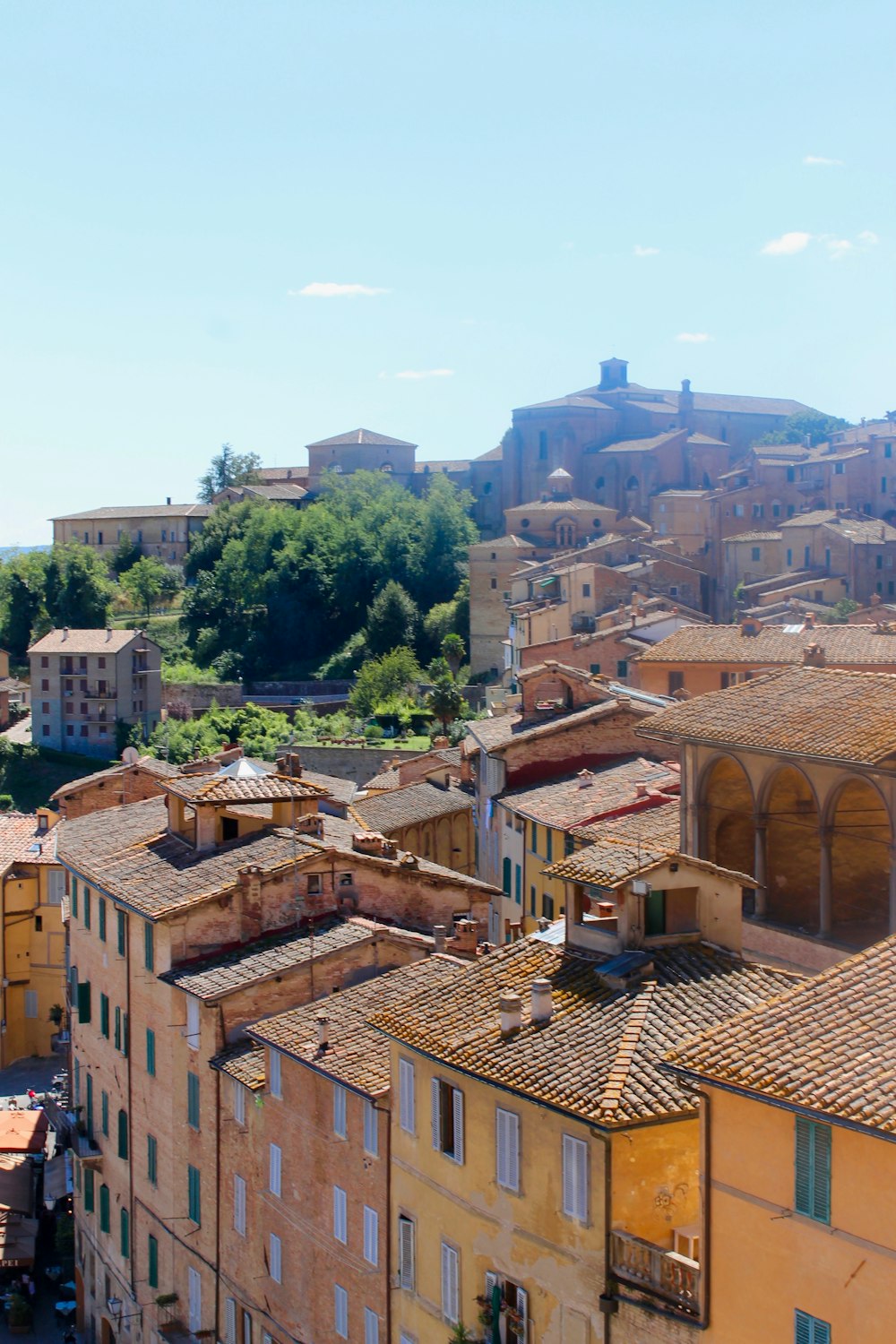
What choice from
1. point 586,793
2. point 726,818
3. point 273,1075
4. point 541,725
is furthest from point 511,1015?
point 541,725

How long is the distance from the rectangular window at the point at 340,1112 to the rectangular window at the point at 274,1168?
5.37 ft

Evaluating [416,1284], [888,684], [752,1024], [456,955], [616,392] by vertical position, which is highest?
[616,392]

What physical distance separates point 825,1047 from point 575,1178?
2.97 metres

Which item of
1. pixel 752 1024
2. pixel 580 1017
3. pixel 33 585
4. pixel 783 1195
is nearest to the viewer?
Answer: pixel 783 1195

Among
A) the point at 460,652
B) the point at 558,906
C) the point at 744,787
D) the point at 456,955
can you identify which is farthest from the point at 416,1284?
the point at 460,652

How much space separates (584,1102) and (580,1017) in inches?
67.0

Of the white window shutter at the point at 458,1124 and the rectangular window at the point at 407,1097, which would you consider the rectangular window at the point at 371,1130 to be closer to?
the rectangular window at the point at 407,1097

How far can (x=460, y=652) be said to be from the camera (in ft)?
265

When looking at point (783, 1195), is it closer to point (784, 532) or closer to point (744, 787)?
point (744, 787)

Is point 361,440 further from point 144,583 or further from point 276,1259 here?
point 276,1259

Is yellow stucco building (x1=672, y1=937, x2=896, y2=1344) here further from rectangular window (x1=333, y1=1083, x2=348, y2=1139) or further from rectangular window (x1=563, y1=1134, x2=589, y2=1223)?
rectangular window (x1=333, y1=1083, x2=348, y2=1139)

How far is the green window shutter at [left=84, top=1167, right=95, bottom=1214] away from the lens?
2693 centimetres

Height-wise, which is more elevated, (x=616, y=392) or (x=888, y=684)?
(x=616, y=392)

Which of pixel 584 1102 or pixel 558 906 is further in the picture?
pixel 558 906
